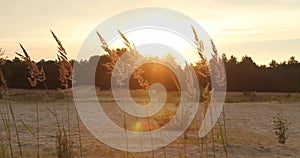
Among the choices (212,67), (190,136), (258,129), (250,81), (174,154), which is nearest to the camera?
(212,67)

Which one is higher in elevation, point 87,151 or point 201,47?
point 201,47

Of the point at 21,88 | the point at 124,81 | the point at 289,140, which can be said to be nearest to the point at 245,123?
the point at 289,140

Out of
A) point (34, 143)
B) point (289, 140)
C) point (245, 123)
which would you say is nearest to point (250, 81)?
point (245, 123)

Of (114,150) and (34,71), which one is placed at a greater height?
(34,71)

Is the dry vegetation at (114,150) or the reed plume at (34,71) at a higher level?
the reed plume at (34,71)

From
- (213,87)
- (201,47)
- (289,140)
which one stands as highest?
(201,47)

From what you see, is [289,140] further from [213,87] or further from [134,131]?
[213,87]

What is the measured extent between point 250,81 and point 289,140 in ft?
145

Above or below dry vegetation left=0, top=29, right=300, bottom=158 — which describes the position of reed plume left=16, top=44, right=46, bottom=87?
above

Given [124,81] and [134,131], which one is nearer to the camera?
[124,81]

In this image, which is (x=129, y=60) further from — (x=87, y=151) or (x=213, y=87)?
(x=87, y=151)

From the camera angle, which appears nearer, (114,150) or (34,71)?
(34,71)

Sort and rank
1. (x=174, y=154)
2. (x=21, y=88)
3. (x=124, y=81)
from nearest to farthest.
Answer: (x=124, y=81)
(x=174, y=154)
(x=21, y=88)

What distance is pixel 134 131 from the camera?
1463 centimetres
